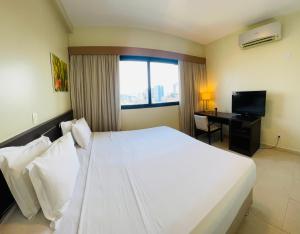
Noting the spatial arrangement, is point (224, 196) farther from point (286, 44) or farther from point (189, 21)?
point (286, 44)

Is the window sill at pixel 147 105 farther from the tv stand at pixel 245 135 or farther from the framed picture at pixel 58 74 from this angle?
the tv stand at pixel 245 135

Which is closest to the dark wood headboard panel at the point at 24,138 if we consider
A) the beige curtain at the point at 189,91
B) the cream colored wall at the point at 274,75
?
the beige curtain at the point at 189,91

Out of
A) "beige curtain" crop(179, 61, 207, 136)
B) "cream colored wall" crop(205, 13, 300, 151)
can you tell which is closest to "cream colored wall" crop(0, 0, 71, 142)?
"beige curtain" crop(179, 61, 207, 136)

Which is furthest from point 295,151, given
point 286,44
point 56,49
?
point 56,49

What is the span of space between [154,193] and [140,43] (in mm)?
3000

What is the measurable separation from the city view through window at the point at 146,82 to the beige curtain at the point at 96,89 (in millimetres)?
275

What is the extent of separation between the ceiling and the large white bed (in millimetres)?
2173

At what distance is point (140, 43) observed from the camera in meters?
3.18

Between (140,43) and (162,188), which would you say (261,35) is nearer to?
(140,43)

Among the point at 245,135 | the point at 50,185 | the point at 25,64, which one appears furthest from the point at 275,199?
the point at 25,64

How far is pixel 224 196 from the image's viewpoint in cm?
102

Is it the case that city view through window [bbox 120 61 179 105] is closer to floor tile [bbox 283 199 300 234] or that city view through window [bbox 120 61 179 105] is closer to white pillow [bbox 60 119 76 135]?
white pillow [bbox 60 119 76 135]

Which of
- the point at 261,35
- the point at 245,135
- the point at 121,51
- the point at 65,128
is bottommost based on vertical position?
the point at 245,135

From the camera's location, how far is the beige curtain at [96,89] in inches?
113
